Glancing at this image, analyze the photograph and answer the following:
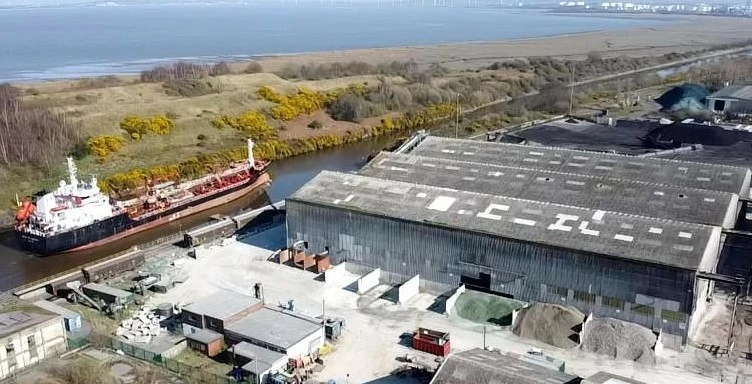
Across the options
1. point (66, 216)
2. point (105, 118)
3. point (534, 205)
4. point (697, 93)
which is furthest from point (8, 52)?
point (534, 205)

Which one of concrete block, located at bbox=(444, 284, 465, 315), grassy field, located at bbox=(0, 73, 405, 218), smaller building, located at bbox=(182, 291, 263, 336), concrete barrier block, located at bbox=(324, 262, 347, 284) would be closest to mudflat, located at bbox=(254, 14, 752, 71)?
grassy field, located at bbox=(0, 73, 405, 218)

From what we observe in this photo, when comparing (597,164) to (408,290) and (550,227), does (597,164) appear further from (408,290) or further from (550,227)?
(408,290)

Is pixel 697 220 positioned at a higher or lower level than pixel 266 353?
higher

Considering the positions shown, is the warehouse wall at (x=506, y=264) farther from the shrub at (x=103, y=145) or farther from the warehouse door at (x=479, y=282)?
the shrub at (x=103, y=145)

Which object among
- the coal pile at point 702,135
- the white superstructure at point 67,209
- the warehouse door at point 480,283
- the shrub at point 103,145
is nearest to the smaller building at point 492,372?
the warehouse door at point 480,283

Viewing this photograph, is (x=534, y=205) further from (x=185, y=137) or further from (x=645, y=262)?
(x=185, y=137)

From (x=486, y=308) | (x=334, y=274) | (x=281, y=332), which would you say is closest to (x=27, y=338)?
(x=281, y=332)

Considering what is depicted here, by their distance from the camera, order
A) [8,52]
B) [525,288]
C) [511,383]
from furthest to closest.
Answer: [8,52]
[525,288]
[511,383]
